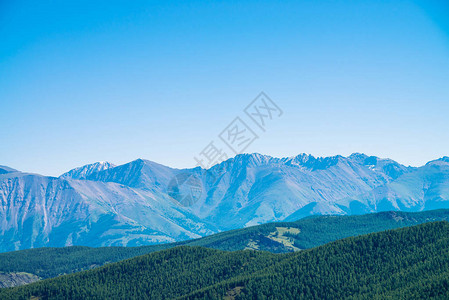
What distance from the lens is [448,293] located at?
621 feet

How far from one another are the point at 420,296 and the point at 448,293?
12442 mm

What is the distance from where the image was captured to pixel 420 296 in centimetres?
19775
